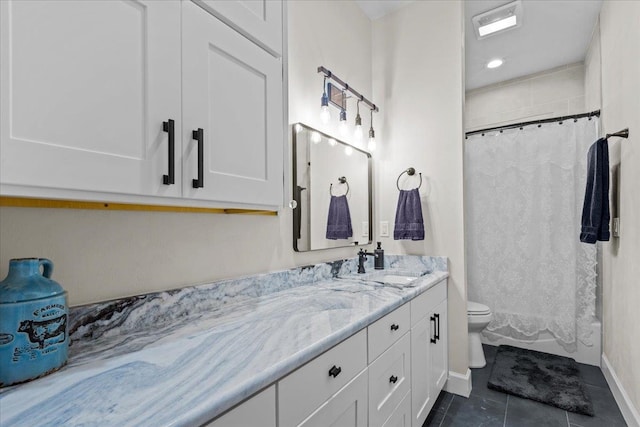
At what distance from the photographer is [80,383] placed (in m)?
0.66

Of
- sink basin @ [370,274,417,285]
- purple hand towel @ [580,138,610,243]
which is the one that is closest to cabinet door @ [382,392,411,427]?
sink basin @ [370,274,417,285]

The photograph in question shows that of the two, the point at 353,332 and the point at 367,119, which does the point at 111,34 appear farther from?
the point at 367,119

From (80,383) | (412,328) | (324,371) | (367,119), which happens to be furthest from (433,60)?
(80,383)

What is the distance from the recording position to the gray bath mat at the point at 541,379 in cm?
204

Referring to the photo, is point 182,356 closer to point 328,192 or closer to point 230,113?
point 230,113

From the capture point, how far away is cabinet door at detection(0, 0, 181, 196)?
0.59 meters

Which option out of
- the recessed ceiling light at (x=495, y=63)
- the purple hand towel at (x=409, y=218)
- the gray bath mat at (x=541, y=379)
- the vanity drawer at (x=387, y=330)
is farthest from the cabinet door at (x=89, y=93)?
the recessed ceiling light at (x=495, y=63)

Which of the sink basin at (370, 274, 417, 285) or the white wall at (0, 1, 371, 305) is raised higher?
the white wall at (0, 1, 371, 305)

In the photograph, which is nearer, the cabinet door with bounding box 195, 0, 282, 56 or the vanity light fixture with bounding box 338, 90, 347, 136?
the cabinet door with bounding box 195, 0, 282, 56

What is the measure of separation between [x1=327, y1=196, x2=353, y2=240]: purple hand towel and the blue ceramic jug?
1449mm

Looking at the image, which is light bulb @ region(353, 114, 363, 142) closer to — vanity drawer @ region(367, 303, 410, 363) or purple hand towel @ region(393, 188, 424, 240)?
purple hand towel @ region(393, 188, 424, 240)

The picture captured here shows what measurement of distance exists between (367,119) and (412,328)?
5.24ft

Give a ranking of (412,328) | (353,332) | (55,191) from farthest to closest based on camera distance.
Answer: (412,328) < (353,332) < (55,191)

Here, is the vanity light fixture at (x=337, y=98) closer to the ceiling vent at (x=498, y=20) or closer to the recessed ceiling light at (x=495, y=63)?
the ceiling vent at (x=498, y=20)
